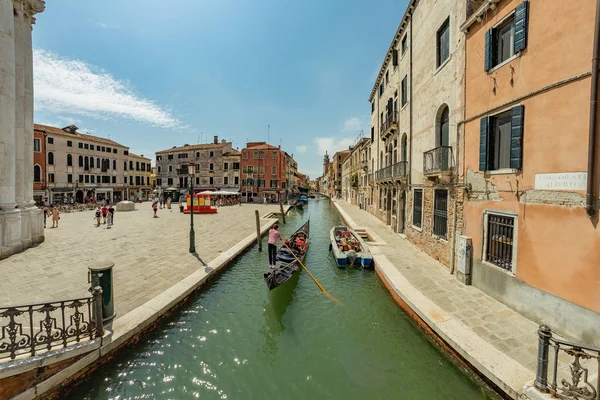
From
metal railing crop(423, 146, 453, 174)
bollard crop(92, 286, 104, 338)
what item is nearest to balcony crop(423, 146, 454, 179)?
metal railing crop(423, 146, 453, 174)

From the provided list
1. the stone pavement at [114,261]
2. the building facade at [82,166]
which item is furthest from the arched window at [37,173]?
the stone pavement at [114,261]

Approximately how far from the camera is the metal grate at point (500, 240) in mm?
6729

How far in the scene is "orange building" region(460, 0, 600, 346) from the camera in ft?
16.4

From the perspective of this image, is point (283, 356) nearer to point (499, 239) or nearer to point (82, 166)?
point (499, 239)

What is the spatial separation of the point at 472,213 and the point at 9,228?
17.2 m

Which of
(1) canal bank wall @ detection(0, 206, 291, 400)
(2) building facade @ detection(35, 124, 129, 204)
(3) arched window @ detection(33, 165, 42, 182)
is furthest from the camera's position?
(2) building facade @ detection(35, 124, 129, 204)

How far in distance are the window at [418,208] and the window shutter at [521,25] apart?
7318 millimetres

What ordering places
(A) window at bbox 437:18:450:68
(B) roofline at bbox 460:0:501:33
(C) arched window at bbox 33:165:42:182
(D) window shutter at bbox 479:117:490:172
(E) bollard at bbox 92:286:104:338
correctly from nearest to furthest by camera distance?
1. (E) bollard at bbox 92:286:104:338
2. (B) roofline at bbox 460:0:501:33
3. (D) window shutter at bbox 479:117:490:172
4. (A) window at bbox 437:18:450:68
5. (C) arched window at bbox 33:165:42:182

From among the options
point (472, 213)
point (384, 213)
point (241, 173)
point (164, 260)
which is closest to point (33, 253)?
point (164, 260)

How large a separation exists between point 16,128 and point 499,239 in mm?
18775

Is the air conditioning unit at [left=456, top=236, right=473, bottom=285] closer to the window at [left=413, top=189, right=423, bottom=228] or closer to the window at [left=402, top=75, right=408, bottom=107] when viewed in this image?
the window at [left=413, top=189, right=423, bottom=228]

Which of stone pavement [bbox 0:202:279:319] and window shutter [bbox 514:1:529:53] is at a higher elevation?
window shutter [bbox 514:1:529:53]

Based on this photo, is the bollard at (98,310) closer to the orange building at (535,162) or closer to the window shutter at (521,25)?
the orange building at (535,162)

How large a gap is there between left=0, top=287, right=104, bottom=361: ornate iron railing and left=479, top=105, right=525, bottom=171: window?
1012 centimetres
